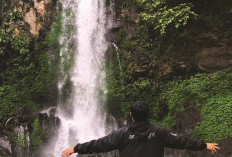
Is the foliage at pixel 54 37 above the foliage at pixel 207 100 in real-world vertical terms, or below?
above

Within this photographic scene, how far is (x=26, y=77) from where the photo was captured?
39.6 ft

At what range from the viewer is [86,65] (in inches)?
497

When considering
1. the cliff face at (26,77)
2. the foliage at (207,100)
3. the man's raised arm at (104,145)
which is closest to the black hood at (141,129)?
the man's raised arm at (104,145)

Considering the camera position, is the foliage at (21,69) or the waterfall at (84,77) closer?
the waterfall at (84,77)

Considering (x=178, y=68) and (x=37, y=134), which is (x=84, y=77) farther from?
(x=178, y=68)

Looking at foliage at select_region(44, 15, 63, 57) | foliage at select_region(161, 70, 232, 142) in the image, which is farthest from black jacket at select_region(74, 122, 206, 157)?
foliage at select_region(44, 15, 63, 57)

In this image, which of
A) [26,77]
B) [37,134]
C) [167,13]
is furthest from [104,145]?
[26,77]

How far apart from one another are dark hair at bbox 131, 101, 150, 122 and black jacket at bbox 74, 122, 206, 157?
0.21 ft

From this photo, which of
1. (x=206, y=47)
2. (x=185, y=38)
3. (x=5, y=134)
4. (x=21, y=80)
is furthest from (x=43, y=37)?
(x=206, y=47)

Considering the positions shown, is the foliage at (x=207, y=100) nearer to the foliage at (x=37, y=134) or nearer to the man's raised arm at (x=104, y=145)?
the foliage at (x=37, y=134)

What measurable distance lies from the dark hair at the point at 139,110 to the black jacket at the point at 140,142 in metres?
0.06

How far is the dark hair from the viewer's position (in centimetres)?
253

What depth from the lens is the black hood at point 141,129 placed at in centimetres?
252

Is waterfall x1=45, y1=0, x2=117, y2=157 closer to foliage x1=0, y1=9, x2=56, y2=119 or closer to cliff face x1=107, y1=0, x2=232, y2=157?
cliff face x1=107, y1=0, x2=232, y2=157
